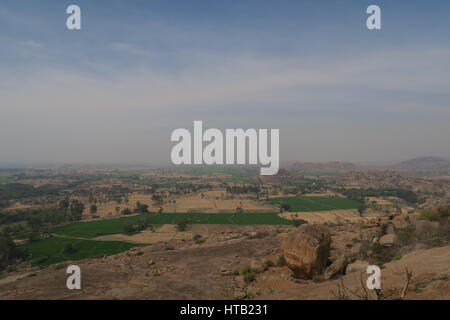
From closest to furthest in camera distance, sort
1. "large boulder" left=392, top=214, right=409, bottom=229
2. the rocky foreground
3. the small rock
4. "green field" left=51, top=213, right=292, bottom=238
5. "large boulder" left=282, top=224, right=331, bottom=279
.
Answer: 1. the rocky foreground
2. "large boulder" left=282, top=224, right=331, bottom=279
3. the small rock
4. "large boulder" left=392, top=214, right=409, bottom=229
5. "green field" left=51, top=213, right=292, bottom=238

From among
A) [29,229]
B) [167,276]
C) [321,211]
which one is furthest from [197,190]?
[167,276]

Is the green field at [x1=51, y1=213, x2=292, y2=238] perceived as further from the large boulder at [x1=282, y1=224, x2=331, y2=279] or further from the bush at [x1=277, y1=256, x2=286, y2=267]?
the large boulder at [x1=282, y1=224, x2=331, y2=279]

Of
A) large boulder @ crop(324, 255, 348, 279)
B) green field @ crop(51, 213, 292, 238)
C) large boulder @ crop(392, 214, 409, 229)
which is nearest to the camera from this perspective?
large boulder @ crop(324, 255, 348, 279)

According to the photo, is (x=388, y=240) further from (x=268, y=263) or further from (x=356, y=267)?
(x=268, y=263)

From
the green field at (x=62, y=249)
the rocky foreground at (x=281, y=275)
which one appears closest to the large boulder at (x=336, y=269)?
the rocky foreground at (x=281, y=275)

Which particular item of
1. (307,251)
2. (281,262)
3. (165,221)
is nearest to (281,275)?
(281,262)

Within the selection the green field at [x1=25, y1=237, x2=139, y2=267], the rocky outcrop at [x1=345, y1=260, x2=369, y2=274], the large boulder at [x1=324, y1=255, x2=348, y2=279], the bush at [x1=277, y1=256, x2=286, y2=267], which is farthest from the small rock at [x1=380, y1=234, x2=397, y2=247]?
the green field at [x1=25, y1=237, x2=139, y2=267]
